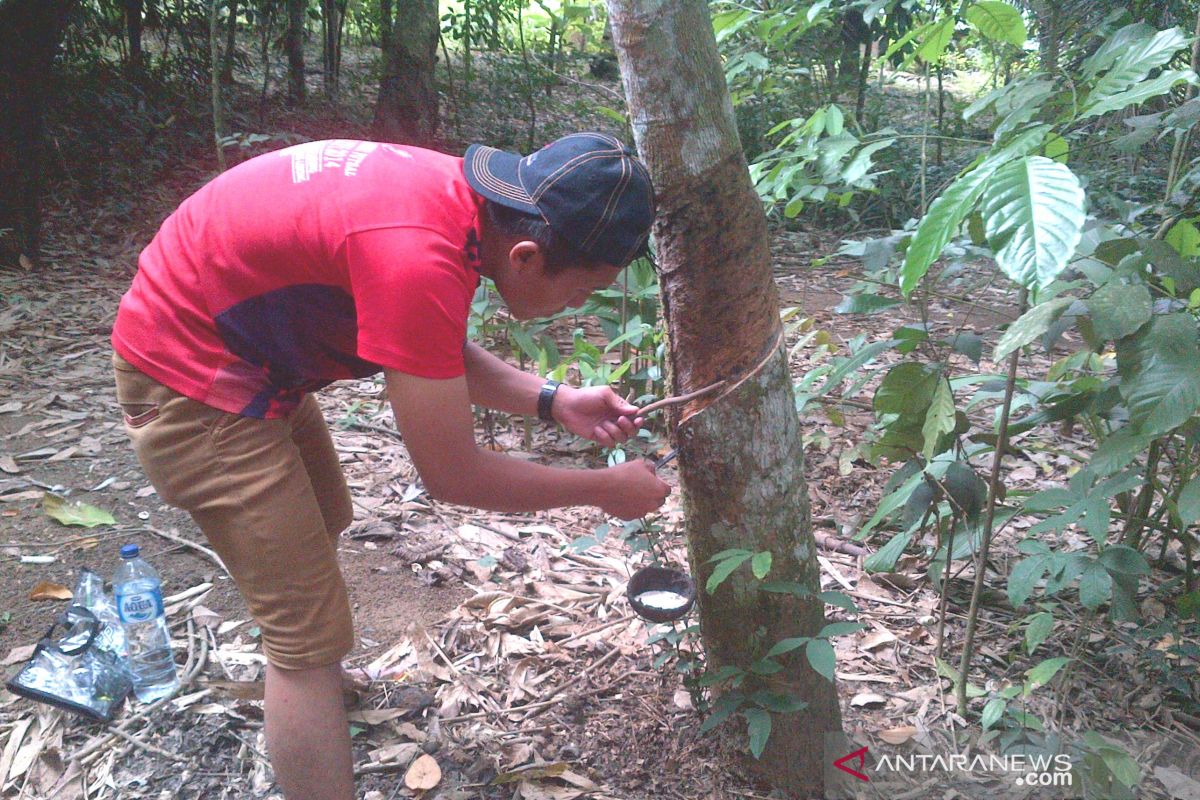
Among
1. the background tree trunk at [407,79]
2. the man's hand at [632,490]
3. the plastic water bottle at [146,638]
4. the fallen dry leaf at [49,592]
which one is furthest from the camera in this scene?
the background tree trunk at [407,79]

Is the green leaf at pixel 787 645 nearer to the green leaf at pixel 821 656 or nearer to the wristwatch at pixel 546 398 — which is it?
the green leaf at pixel 821 656

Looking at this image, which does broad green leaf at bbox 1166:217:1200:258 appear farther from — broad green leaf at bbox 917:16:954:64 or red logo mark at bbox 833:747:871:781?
red logo mark at bbox 833:747:871:781

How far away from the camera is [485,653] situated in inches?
90.9

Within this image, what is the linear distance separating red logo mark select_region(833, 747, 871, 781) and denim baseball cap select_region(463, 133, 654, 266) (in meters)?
1.21

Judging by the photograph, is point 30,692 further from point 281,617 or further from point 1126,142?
point 1126,142

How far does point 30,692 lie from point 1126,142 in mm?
2777

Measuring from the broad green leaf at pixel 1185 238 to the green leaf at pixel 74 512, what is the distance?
3.18 metres

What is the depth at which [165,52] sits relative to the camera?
7598mm

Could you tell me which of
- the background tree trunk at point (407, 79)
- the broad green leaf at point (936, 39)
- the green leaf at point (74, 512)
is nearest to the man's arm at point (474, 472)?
the broad green leaf at point (936, 39)

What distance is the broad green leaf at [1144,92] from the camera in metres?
1.30

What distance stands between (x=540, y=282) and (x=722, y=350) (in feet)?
1.25

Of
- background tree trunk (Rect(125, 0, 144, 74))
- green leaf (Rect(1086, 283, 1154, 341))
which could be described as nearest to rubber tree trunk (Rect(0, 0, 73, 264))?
background tree trunk (Rect(125, 0, 144, 74))

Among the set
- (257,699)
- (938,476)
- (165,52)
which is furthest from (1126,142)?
(165,52)

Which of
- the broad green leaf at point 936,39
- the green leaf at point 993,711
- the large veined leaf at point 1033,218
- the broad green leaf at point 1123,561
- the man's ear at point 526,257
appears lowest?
the green leaf at point 993,711
